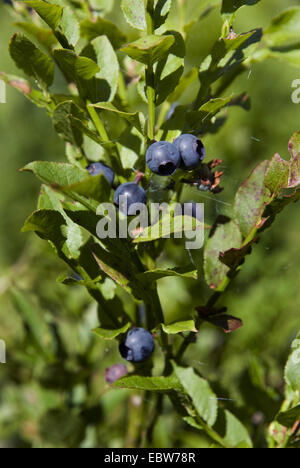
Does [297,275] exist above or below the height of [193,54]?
below

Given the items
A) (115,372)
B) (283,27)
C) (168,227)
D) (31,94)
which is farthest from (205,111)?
(115,372)

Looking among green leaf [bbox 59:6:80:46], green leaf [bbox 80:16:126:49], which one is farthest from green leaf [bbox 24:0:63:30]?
green leaf [bbox 80:16:126:49]

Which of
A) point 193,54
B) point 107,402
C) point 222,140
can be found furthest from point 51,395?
point 193,54

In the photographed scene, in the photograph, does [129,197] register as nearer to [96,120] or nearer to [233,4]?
[96,120]

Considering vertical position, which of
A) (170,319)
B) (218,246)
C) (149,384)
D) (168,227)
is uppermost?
(168,227)

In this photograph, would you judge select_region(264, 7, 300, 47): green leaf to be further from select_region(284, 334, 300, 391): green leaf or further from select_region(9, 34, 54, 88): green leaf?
select_region(284, 334, 300, 391): green leaf

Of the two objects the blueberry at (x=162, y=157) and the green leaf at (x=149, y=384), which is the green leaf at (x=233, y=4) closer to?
the blueberry at (x=162, y=157)
